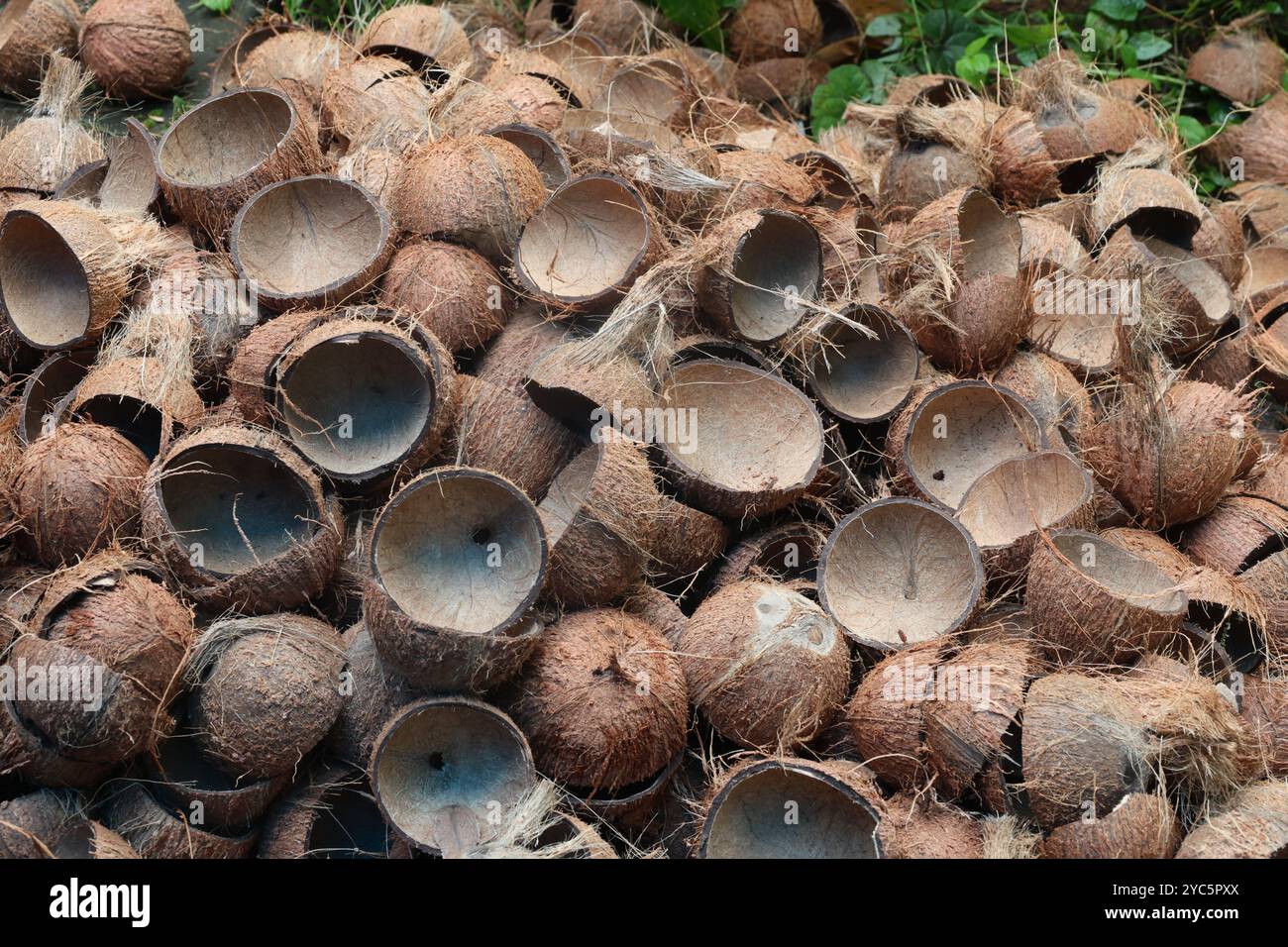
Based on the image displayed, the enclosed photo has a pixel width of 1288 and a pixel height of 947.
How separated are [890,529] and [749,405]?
59 cm

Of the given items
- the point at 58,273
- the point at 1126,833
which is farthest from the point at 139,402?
the point at 1126,833

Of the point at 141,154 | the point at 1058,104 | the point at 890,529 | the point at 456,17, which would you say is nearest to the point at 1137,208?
the point at 1058,104

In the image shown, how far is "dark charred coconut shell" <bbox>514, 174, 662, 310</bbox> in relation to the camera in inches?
157

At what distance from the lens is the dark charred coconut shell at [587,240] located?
3.98 m

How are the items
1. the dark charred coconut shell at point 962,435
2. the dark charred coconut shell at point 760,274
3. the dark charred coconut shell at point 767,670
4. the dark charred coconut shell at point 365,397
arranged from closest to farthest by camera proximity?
the dark charred coconut shell at point 767,670
the dark charred coconut shell at point 365,397
the dark charred coconut shell at point 760,274
the dark charred coconut shell at point 962,435

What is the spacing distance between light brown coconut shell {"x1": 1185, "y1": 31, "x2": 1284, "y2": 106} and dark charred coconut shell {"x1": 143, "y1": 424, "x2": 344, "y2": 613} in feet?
14.8

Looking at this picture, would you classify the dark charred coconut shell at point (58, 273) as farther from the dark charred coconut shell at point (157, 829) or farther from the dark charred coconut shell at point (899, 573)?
the dark charred coconut shell at point (899, 573)

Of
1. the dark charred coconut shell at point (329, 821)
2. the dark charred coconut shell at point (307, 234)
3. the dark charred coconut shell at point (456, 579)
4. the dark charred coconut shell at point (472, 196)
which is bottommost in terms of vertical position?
the dark charred coconut shell at point (329, 821)

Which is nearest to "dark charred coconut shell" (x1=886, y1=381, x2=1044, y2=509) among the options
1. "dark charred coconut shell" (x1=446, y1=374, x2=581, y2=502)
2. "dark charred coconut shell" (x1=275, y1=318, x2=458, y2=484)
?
"dark charred coconut shell" (x1=446, y1=374, x2=581, y2=502)

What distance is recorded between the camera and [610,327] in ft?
12.2

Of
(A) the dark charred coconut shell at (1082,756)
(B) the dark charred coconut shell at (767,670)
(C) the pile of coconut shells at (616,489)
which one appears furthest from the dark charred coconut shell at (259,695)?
(A) the dark charred coconut shell at (1082,756)

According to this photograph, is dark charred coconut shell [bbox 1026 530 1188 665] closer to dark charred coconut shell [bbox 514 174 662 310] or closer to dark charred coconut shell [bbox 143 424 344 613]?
dark charred coconut shell [bbox 514 174 662 310]

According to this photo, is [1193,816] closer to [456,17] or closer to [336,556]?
[336,556]

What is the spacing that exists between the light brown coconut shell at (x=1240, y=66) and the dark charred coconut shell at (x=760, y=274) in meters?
2.81
